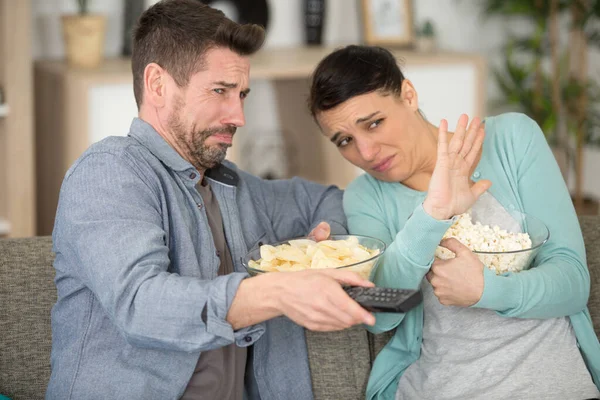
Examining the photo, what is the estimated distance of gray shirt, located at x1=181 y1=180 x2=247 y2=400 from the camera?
1.73 meters

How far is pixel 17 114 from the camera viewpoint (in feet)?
11.0

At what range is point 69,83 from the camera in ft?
11.1

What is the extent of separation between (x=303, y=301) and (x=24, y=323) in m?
0.74

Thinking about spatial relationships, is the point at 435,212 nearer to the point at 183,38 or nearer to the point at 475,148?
the point at 475,148

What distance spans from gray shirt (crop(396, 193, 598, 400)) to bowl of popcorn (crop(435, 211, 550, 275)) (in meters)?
0.08

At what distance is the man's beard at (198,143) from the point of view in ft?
6.08

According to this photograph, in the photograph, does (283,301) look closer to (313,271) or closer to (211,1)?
(313,271)

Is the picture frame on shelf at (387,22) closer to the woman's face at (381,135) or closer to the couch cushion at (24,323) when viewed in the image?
the woman's face at (381,135)

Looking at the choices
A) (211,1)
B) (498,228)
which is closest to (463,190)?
(498,228)

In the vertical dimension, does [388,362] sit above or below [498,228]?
below

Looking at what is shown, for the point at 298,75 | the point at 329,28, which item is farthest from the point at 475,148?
the point at 329,28

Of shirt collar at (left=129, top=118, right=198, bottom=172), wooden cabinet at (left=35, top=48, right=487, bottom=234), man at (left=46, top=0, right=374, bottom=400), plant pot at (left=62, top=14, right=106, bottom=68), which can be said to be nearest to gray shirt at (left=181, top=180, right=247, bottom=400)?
man at (left=46, top=0, right=374, bottom=400)

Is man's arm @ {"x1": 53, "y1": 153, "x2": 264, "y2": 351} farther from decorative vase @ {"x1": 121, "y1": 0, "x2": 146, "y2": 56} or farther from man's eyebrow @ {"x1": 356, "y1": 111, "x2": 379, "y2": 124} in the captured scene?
decorative vase @ {"x1": 121, "y1": 0, "x2": 146, "y2": 56}

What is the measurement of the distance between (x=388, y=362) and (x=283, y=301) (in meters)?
0.58
